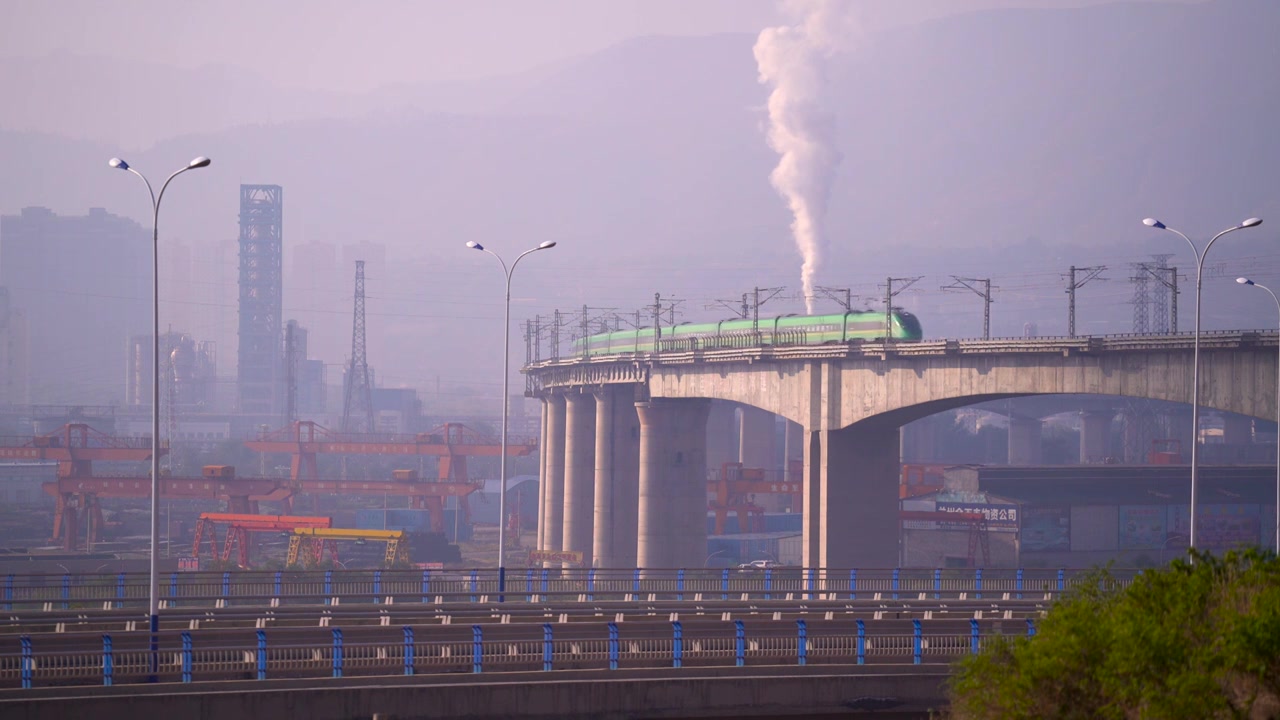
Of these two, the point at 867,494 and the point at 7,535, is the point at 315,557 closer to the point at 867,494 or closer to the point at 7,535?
the point at 867,494

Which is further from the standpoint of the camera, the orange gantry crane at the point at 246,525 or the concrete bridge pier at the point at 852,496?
the orange gantry crane at the point at 246,525

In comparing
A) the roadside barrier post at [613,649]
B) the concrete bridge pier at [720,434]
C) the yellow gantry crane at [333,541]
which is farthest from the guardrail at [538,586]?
the concrete bridge pier at [720,434]

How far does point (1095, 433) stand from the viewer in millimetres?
178250

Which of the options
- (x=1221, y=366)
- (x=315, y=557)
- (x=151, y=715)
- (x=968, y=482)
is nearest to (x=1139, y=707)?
(x=151, y=715)

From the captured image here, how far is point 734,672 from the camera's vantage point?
27656 mm

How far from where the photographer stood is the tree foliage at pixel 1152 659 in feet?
52.5

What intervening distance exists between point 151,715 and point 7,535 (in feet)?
403

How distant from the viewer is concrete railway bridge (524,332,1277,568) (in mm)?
53719

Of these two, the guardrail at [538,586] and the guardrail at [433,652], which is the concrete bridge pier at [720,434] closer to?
the guardrail at [538,586]

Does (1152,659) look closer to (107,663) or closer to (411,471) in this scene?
(107,663)

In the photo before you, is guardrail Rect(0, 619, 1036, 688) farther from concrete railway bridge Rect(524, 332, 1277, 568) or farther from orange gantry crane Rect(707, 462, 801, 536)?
orange gantry crane Rect(707, 462, 801, 536)

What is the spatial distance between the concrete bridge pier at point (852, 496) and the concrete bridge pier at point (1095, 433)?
118332mm

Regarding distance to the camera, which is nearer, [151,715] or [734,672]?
[151,715]

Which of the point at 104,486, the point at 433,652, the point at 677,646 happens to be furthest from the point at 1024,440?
the point at 433,652
